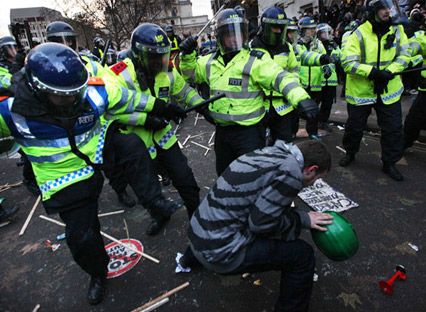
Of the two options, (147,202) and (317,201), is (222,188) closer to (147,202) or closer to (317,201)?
(147,202)

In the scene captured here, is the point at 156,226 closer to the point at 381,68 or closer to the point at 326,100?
the point at 381,68

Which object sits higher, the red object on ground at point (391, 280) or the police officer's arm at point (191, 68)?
the police officer's arm at point (191, 68)

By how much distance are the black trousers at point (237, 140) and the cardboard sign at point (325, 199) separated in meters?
1.01

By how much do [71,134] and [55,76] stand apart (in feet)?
1.36

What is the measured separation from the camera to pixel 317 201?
11.6 feet

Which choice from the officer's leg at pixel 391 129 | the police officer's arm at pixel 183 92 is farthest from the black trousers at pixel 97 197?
the officer's leg at pixel 391 129

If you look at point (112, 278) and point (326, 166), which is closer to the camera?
point (326, 166)

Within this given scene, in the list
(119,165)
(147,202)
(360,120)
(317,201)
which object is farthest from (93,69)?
(360,120)

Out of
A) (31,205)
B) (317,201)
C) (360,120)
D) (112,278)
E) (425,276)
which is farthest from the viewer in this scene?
(31,205)

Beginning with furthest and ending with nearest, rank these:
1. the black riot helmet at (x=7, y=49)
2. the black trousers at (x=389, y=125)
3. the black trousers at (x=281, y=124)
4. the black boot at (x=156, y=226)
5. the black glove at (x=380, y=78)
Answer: the black riot helmet at (x=7, y=49)
the black trousers at (x=281, y=124)
the black trousers at (x=389, y=125)
the black glove at (x=380, y=78)
the black boot at (x=156, y=226)

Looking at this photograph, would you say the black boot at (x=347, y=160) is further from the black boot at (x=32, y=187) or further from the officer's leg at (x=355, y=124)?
the black boot at (x=32, y=187)

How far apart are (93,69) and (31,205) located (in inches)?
96.5

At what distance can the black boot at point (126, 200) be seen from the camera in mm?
3956

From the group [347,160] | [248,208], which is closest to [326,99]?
[347,160]
